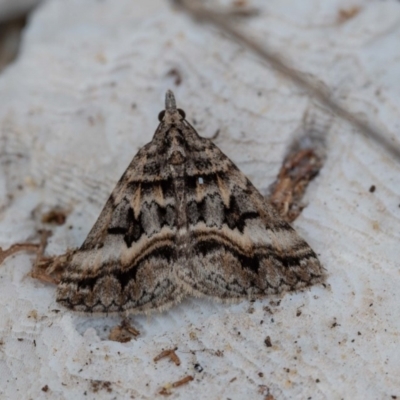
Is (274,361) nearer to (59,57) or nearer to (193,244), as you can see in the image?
(193,244)

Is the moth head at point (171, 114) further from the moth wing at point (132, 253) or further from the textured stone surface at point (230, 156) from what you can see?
the textured stone surface at point (230, 156)

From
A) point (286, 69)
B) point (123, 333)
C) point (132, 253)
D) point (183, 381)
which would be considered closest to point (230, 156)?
point (286, 69)

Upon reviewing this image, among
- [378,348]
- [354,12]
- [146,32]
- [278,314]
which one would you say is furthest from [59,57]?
[378,348]

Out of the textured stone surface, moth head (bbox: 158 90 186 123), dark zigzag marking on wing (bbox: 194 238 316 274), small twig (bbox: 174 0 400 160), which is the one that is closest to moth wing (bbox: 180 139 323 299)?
dark zigzag marking on wing (bbox: 194 238 316 274)

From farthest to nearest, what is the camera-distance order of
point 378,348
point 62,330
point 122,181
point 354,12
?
point 354,12 → point 122,181 → point 62,330 → point 378,348

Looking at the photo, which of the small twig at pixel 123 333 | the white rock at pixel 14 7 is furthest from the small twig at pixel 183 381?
the white rock at pixel 14 7

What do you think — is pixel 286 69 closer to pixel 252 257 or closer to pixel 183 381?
pixel 252 257
